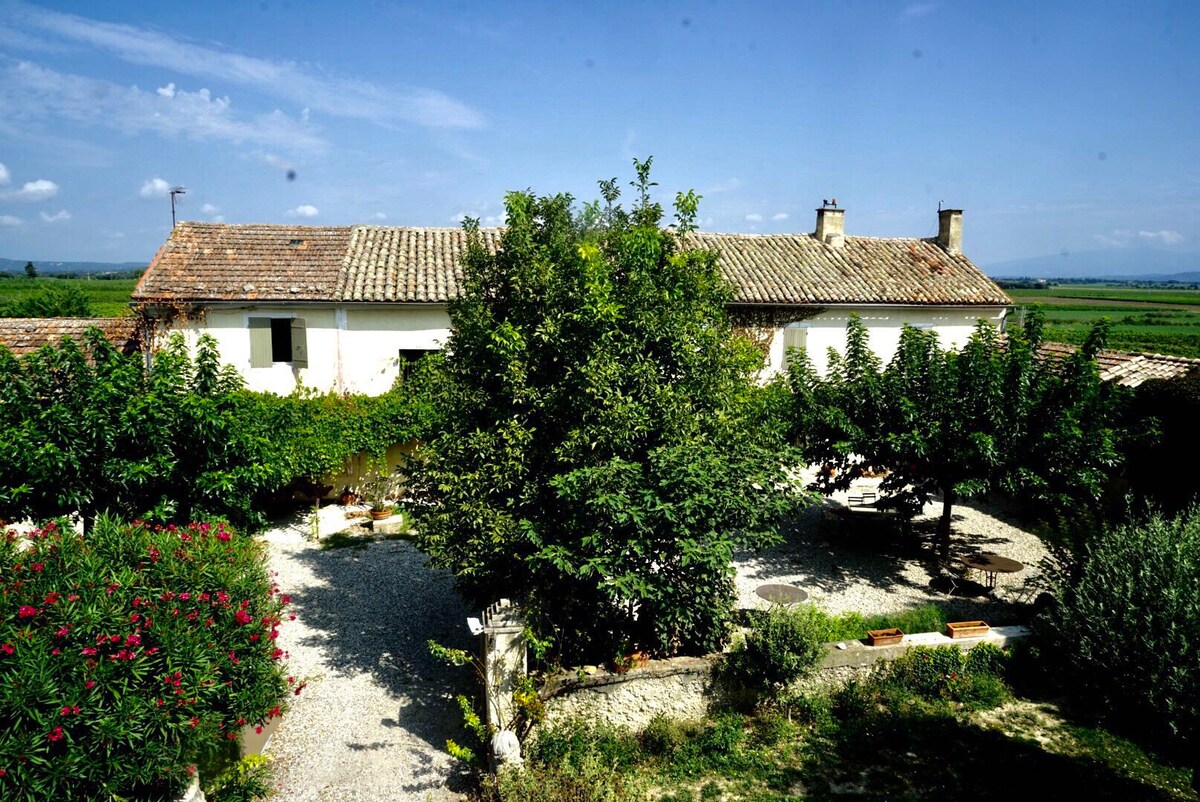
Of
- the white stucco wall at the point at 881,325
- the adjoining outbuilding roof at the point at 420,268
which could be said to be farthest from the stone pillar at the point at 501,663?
the white stucco wall at the point at 881,325

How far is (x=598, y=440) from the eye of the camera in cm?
854

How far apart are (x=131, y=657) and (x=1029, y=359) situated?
1327 centimetres

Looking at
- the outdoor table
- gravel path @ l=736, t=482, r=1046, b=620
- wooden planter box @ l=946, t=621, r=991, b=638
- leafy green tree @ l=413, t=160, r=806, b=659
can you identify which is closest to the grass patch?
wooden planter box @ l=946, t=621, r=991, b=638

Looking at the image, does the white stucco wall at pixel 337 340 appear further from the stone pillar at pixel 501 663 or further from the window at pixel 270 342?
the stone pillar at pixel 501 663

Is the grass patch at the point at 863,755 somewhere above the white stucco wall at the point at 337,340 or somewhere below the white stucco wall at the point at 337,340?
below

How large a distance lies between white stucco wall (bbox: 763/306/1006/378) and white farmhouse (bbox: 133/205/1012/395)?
0.04m

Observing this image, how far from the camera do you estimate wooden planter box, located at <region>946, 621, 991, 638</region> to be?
1064cm

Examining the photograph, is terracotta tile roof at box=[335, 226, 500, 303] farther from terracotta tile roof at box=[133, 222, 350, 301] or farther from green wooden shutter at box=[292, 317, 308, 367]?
green wooden shutter at box=[292, 317, 308, 367]

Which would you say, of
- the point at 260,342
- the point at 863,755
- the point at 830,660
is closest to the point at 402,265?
the point at 260,342

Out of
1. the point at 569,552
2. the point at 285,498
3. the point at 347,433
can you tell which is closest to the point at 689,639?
the point at 569,552

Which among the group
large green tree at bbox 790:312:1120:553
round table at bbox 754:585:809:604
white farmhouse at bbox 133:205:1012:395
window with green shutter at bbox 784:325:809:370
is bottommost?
round table at bbox 754:585:809:604

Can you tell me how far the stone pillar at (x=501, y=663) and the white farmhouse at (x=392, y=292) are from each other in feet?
28.4

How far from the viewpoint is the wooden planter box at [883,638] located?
1023cm

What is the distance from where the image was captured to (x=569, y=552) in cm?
831
